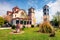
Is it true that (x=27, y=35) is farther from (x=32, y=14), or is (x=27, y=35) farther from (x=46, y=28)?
(x=46, y=28)

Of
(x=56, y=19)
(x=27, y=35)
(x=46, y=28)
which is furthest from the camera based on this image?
(x=46, y=28)

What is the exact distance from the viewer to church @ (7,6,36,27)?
4.68m

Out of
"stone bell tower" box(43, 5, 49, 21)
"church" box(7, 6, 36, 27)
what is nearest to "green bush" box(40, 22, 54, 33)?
"stone bell tower" box(43, 5, 49, 21)

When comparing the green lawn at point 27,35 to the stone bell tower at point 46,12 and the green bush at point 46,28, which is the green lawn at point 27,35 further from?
the stone bell tower at point 46,12

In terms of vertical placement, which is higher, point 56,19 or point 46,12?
point 46,12

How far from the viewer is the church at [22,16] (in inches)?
184

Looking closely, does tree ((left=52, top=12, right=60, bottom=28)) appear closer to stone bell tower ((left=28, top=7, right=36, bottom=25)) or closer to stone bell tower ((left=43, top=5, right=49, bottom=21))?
stone bell tower ((left=43, top=5, right=49, bottom=21))

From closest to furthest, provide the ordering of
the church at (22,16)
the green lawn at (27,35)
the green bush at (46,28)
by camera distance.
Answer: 1. the green lawn at (27,35)
2. the church at (22,16)
3. the green bush at (46,28)

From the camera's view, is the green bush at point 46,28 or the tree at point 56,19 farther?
the green bush at point 46,28

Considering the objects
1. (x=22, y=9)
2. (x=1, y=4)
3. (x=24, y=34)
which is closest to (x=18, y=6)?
(x=22, y=9)

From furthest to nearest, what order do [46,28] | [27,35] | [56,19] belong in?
1. [46,28]
2. [56,19]
3. [27,35]

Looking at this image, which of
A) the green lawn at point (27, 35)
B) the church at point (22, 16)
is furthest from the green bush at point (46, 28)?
the church at point (22, 16)

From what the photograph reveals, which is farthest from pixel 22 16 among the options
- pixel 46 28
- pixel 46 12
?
pixel 46 28

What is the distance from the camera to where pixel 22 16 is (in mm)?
4734
